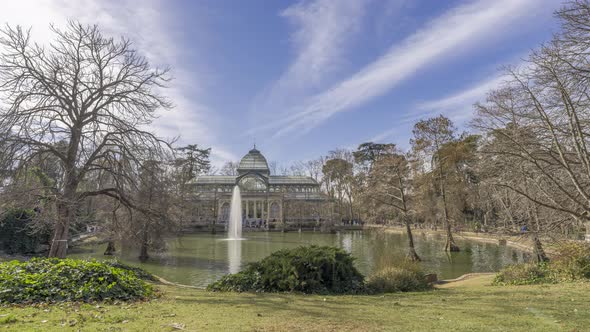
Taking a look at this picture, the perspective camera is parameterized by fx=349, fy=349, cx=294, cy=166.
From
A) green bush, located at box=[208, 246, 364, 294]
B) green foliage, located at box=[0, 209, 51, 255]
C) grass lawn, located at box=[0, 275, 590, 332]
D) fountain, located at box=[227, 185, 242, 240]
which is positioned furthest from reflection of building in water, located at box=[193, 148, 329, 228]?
grass lawn, located at box=[0, 275, 590, 332]

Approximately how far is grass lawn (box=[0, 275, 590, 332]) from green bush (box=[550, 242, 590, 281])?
257 centimetres

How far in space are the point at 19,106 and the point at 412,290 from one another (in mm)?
11582

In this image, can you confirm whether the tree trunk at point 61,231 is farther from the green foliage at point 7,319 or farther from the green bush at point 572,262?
the green bush at point 572,262

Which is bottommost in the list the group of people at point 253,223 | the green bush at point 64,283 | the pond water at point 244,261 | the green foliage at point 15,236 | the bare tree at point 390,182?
the pond water at point 244,261

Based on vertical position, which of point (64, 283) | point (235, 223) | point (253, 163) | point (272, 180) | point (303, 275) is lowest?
point (303, 275)

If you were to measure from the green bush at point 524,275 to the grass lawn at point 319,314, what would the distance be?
8.58ft

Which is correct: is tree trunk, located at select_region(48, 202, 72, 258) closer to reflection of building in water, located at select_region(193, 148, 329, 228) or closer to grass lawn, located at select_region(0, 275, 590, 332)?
grass lawn, located at select_region(0, 275, 590, 332)

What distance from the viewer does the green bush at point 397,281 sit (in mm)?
9172

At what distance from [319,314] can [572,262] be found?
27.7ft

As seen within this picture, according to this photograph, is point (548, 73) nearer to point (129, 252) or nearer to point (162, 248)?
point (162, 248)

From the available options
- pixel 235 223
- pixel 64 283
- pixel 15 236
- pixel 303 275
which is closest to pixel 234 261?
pixel 303 275

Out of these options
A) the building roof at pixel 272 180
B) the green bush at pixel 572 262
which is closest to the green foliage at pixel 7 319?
the green bush at pixel 572 262

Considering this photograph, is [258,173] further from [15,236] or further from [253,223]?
[15,236]

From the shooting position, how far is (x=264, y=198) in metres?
53.2
